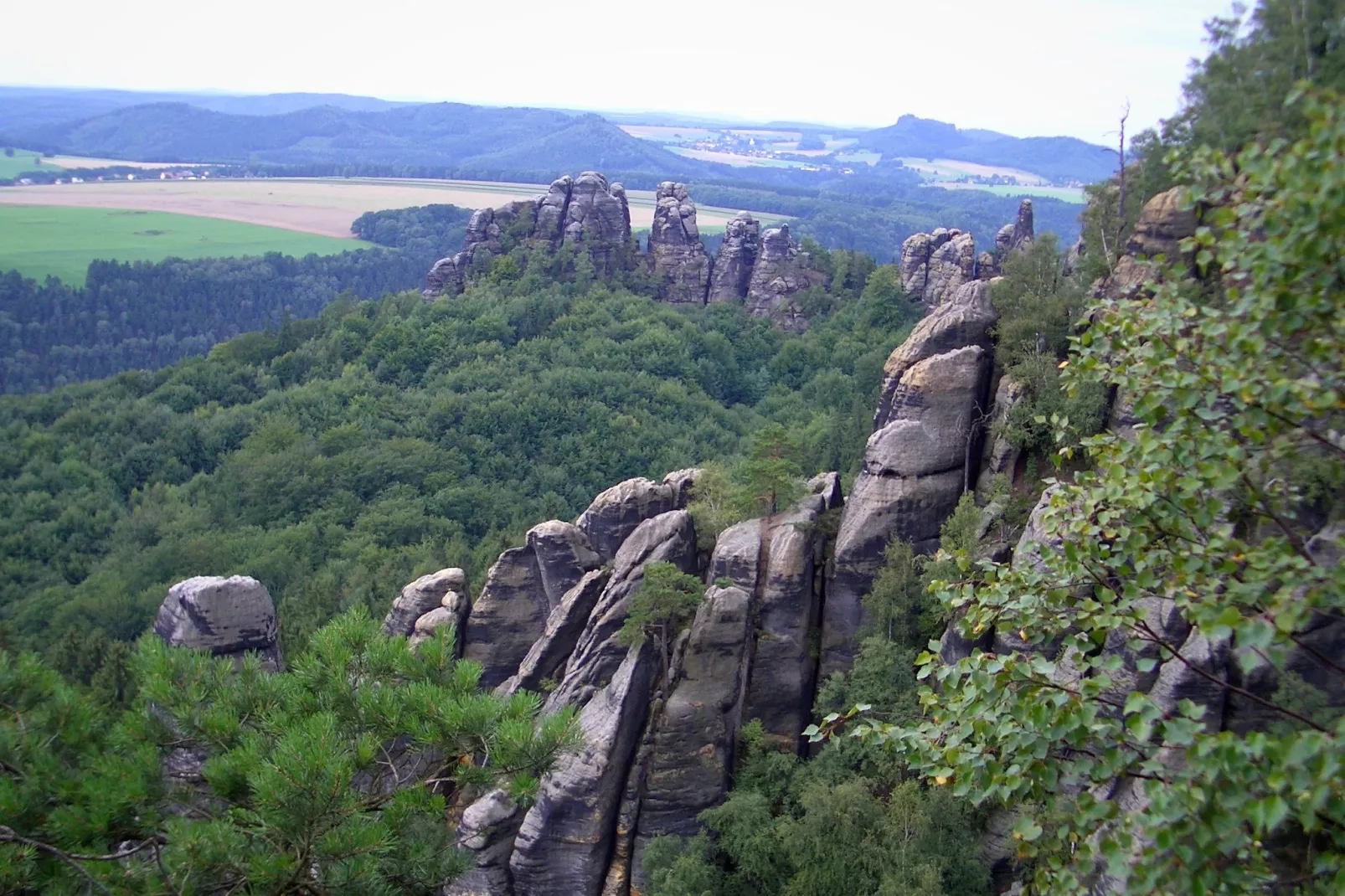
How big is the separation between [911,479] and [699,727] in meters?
7.84

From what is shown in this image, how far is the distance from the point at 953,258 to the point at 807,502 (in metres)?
36.9

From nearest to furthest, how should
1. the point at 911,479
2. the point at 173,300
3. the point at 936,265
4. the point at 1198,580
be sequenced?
the point at 1198,580 → the point at 911,479 → the point at 936,265 → the point at 173,300

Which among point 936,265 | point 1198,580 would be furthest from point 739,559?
point 936,265

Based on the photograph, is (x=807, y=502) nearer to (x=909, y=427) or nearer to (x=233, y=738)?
(x=909, y=427)

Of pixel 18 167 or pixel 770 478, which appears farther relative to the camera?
pixel 18 167

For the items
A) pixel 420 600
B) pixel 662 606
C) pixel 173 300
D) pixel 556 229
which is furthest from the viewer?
pixel 173 300

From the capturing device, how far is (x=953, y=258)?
59344 mm

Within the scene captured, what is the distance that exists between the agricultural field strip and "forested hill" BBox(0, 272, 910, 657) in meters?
63.9

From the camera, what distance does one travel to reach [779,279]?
70438 millimetres

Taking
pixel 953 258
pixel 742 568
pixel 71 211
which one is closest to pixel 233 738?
pixel 742 568

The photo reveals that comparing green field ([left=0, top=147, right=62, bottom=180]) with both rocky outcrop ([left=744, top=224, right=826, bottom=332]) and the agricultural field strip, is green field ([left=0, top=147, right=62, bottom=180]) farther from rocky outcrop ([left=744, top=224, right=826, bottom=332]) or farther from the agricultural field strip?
rocky outcrop ([left=744, top=224, right=826, bottom=332])

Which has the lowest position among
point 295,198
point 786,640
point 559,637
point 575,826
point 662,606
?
point 575,826

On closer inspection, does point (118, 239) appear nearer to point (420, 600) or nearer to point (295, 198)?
point (295, 198)

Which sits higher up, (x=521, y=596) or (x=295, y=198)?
(x=295, y=198)
